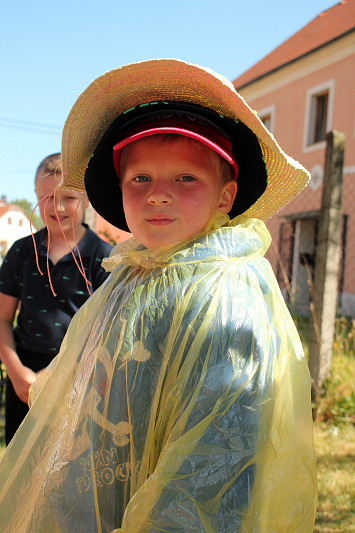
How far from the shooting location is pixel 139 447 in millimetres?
1021

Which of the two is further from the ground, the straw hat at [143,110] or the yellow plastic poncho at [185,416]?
the straw hat at [143,110]

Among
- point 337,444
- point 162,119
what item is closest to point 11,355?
point 162,119

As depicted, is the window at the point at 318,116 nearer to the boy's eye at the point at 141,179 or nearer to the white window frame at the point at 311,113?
the white window frame at the point at 311,113

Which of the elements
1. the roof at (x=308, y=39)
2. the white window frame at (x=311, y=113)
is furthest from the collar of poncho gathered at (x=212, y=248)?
the roof at (x=308, y=39)

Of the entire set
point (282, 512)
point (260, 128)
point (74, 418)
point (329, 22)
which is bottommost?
point (282, 512)

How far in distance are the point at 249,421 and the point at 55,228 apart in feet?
5.11

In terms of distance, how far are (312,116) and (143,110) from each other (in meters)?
14.2

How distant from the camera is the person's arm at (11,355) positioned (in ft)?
7.07

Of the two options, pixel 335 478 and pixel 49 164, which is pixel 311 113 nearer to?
pixel 335 478

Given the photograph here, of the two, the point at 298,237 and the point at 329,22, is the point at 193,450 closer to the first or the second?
the point at 298,237

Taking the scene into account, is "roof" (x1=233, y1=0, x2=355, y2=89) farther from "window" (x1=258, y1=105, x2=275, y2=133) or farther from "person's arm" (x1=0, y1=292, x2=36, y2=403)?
"person's arm" (x1=0, y1=292, x2=36, y2=403)

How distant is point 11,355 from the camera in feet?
7.23

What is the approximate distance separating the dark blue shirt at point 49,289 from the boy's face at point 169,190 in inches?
39.5

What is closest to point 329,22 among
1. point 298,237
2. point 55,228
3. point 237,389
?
point 298,237
